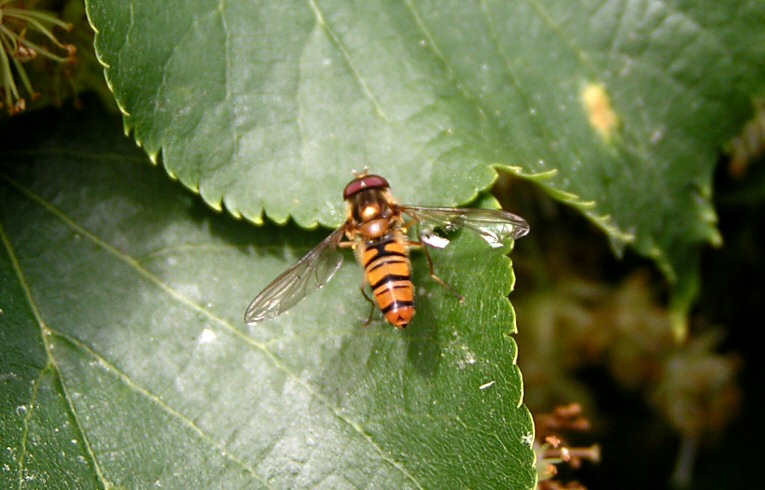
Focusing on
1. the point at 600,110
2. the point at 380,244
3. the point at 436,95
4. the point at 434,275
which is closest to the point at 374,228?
the point at 380,244

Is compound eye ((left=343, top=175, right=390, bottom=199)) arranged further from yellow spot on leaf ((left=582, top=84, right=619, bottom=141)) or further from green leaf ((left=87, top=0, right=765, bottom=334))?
yellow spot on leaf ((left=582, top=84, right=619, bottom=141))

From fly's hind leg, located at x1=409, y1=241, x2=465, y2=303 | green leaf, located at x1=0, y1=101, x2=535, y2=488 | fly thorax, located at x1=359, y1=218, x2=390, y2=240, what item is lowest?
green leaf, located at x1=0, y1=101, x2=535, y2=488

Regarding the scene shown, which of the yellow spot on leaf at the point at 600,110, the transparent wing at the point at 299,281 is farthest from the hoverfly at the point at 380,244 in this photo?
the yellow spot on leaf at the point at 600,110

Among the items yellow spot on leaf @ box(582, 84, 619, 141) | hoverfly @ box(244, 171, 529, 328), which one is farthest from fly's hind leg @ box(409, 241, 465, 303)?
yellow spot on leaf @ box(582, 84, 619, 141)

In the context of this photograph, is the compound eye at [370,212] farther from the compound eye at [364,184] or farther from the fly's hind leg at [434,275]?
the fly's hind leg at [434,275]

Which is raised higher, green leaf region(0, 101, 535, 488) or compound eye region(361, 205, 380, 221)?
compound eye region(361, 205, 380, 221)

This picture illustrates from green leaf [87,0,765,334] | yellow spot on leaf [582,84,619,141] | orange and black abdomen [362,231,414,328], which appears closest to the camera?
orange and black abdomen [362,231,414,328]
